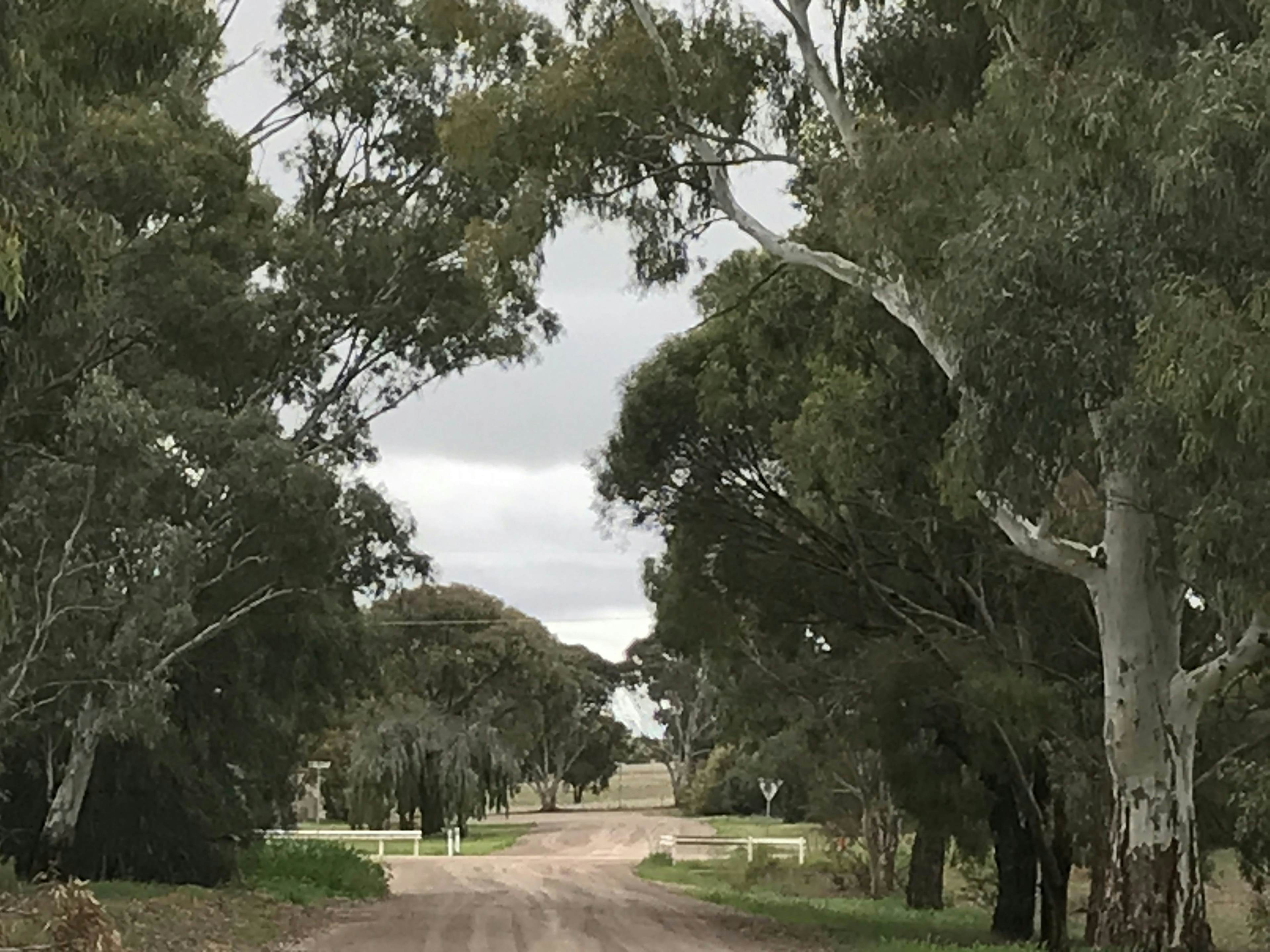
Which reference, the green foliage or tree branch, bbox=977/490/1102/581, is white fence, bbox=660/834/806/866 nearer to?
the green foliage

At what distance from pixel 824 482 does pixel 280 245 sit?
33.0 ft

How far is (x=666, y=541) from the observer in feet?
77.5

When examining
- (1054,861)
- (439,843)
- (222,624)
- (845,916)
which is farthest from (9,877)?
(439,843)

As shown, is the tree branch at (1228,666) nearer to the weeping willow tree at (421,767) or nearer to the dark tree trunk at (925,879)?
the dark tree trunk at (925,879)

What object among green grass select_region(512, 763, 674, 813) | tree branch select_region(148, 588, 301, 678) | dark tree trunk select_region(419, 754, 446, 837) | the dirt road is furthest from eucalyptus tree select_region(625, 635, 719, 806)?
tree branch select_region(148, 588, 301, 678)

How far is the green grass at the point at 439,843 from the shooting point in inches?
1772

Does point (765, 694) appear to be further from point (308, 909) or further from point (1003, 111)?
point (1003, 111)

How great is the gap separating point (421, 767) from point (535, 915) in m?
28.1

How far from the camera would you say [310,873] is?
2889 cm

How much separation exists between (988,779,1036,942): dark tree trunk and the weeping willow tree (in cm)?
3019

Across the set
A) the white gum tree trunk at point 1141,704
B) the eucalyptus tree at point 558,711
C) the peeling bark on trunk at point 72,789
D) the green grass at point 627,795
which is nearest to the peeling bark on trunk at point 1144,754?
the white gum tree trunk at point 1141,704

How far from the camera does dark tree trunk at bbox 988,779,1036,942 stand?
21.2 meters

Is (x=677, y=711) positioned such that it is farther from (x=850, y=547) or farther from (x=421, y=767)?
(x=850, y=547)

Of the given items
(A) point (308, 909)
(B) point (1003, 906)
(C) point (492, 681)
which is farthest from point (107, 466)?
(C) point (492, 681)
